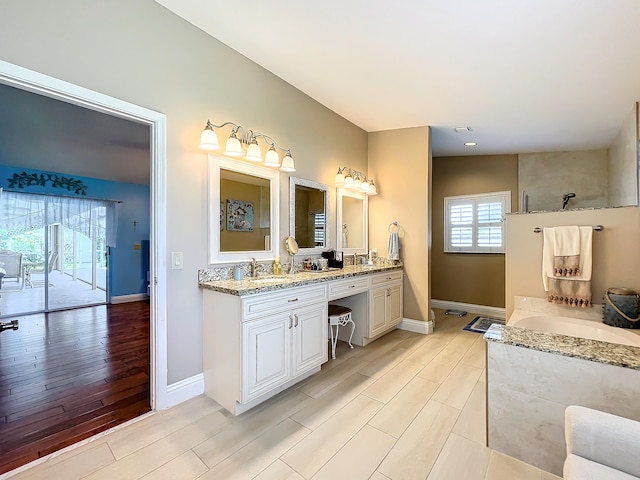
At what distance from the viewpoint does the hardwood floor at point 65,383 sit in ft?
5.82

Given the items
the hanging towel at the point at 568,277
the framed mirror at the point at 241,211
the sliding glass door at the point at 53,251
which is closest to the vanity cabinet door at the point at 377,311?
the framed mirror at the point at 241,211

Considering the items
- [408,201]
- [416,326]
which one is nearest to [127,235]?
[408,201]

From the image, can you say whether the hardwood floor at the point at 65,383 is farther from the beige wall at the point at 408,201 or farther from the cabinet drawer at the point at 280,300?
the beige wall at the point at 408,201

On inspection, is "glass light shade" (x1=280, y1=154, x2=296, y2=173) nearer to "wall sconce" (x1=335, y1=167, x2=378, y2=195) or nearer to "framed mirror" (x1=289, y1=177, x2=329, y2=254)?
"framed mirror" (x1=289, y1=177, x2=329, y2=254)

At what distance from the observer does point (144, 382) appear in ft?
8.03

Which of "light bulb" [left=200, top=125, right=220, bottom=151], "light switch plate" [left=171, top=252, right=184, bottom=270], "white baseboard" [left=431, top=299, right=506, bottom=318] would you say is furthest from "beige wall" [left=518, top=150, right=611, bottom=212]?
"light switch plate" [left=171, top=252, right=184, bottom=270]

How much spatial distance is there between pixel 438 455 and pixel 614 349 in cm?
106

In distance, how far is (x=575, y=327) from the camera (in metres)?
2.39

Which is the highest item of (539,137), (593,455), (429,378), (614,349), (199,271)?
(539,137)

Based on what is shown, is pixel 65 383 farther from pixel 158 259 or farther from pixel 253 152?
pixel 253 152

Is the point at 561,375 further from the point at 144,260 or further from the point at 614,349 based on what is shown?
the point at 144,260

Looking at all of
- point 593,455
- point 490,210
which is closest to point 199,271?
point 593,455

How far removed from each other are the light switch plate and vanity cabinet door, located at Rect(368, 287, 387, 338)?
6.63 feet

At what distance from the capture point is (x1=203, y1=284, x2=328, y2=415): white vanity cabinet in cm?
195
